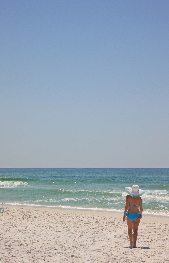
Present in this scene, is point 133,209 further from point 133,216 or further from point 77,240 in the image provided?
point 77,240

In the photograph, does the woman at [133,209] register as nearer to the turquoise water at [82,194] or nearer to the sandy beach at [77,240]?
the sandy beach at [77,240]

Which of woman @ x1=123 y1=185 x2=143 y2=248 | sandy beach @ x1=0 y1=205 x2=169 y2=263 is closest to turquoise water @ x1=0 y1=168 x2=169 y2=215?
sandy beach @ x1=0 y1=205 x2=169 y2=263

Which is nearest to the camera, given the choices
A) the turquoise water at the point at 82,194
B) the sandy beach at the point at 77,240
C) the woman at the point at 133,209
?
the sandy beach at the point at 77,240

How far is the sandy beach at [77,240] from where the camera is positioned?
325 inches

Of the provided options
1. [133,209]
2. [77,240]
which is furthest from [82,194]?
[133,209]

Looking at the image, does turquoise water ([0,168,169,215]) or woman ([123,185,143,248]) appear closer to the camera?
woman ([123,185,143,248])

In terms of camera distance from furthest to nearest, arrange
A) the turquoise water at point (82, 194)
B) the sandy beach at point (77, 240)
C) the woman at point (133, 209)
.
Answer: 1. the turquoise water at point (82, 194)
2. the woman at point (133, 209)
3. the sandy beach at point (77, 240)

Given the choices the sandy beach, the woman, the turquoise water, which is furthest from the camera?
the turquoise water

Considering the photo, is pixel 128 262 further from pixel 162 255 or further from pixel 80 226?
pixel 80 226

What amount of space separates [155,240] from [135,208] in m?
1.40

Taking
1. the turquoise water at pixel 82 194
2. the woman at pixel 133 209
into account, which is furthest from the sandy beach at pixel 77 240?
the turquoise water at pixel 82 194

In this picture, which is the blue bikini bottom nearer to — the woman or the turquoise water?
the woman

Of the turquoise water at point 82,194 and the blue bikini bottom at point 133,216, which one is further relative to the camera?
the turquoise water at point 82,194

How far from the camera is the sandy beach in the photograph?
325 inches
